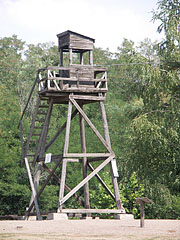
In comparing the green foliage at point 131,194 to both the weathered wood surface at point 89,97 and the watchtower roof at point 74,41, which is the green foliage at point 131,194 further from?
the watchtower roof at point 74,41

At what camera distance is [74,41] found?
20.5 meters

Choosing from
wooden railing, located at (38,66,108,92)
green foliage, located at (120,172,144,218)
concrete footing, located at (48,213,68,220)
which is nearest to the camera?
concrete footing, located at (48,213,68,220)

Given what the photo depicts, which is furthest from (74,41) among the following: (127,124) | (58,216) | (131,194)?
(127,124)

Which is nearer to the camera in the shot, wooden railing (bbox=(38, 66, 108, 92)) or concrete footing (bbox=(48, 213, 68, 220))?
concrete footing (bbox=(48, 213, 68, 220))

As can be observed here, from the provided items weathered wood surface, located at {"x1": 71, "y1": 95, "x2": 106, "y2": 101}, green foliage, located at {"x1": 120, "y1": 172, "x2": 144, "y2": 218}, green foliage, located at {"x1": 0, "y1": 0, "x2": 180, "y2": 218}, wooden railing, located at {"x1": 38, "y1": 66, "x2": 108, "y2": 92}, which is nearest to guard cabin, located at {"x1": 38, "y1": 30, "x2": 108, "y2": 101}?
wooden railing, located at {"x1": 38, "y1": 66, "x2": 108, "y2": 92}

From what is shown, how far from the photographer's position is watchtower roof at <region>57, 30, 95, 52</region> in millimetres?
20453

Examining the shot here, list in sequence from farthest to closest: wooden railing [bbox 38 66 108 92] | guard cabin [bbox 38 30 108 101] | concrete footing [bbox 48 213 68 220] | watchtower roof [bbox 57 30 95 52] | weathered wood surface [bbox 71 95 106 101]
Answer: watchtower roof [bbox 57 30 95 52] < weathered wood surface [bbox 71 95 106 101] < guard cabin [bbox 38 30 108 101] < wooden railing [bbox 38 66 108 92] < concrete footing [bbox 48 213 68 220]

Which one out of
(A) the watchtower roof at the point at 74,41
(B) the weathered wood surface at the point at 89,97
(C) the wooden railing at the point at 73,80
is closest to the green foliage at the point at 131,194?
(B) the weathered wood surface at the point at 89,97

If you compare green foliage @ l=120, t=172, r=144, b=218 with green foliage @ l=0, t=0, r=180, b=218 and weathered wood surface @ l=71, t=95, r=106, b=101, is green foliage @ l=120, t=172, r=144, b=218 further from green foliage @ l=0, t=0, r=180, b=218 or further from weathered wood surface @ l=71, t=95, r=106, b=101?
weathered wood surface @ l=71, t=95, r=106, b=101

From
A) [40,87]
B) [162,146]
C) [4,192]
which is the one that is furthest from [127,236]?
[4,192]

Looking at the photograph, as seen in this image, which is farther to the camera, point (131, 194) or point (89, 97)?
point (131, 194)

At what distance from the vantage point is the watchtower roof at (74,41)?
67.1ft

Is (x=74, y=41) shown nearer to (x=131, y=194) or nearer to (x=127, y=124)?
(x=131, y=194)

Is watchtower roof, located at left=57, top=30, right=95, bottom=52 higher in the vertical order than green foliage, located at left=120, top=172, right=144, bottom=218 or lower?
higher
